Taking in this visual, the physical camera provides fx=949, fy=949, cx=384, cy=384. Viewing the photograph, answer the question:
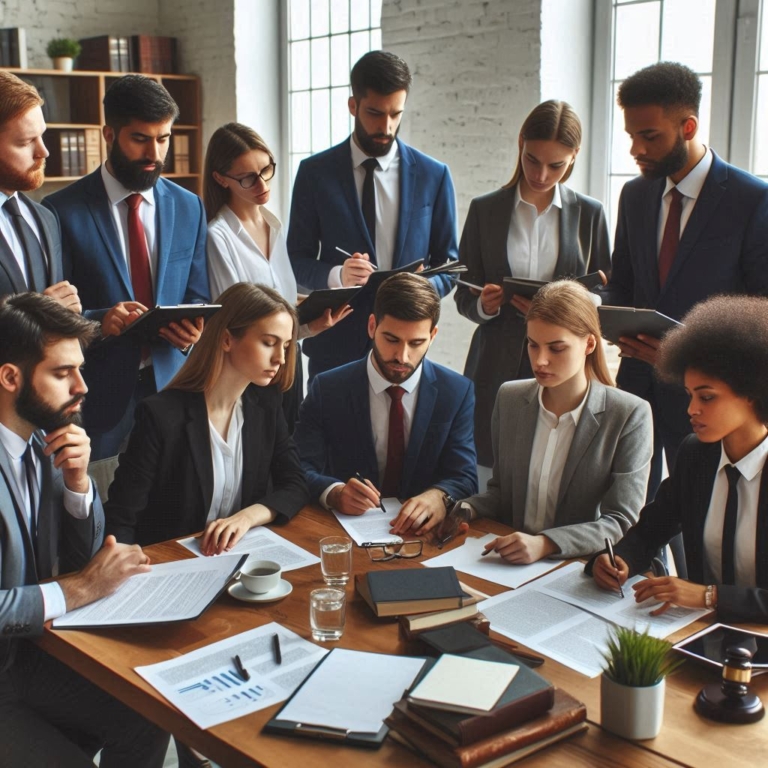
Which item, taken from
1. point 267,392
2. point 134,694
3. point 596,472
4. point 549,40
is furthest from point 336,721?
point 549,40

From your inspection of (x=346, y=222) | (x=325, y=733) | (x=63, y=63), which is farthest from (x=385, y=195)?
(x=63, y=63)

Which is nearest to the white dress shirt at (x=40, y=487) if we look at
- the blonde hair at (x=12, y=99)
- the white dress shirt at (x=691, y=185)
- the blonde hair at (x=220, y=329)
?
the blonde hair at (x=220, y=329)

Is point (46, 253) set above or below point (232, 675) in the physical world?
above

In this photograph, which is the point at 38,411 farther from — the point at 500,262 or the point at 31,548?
the point at 500,262

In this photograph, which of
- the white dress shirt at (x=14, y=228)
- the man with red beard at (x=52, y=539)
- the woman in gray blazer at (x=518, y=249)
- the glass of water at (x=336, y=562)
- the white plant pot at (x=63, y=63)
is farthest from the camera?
the white plant pot at (x=63, y=63)

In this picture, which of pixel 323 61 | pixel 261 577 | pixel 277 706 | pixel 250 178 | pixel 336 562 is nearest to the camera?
pixel 277 706

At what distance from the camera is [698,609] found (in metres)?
1.94

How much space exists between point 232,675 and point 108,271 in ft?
5.97

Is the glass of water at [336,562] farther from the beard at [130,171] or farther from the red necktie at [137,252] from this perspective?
the beard at [130,171]

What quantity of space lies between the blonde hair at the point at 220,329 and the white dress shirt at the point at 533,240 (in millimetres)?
1035

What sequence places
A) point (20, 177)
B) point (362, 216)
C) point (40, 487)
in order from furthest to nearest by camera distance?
1. point (362, 216)
2. point (20, 177)
3. point (40, 487)

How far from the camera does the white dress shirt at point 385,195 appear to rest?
3.77 meters

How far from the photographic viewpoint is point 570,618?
1.92 metres

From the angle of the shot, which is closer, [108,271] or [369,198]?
[108,271]
